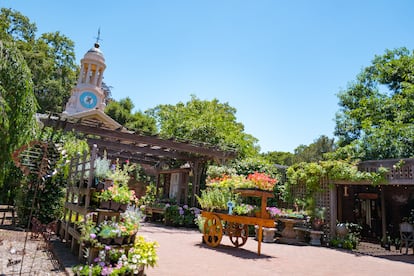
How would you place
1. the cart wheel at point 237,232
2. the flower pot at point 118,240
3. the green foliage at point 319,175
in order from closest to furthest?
the flower pot at point 118,240, the cart wheel at point 237,232, the green foliage at point 319,175

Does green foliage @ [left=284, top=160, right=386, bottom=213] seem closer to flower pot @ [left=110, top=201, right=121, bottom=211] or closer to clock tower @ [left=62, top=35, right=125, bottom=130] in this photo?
flower pot @ [left=110, top=201, right=121, bottom=211]

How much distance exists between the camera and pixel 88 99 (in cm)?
2280

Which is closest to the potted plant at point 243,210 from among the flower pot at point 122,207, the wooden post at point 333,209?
the flower pot at point 122,207

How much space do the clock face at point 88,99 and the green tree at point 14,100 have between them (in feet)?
66.8

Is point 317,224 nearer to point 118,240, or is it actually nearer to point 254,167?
point 254,167

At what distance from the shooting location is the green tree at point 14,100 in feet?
10.4

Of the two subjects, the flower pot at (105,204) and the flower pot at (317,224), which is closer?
the flower pot at (105,204)

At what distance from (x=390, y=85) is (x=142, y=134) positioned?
14.7 m

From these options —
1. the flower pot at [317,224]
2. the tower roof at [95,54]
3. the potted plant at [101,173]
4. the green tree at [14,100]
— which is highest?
the tower roof at [95,54]

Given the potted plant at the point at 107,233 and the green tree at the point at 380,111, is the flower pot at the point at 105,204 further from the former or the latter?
the green tree at the point at 380,111

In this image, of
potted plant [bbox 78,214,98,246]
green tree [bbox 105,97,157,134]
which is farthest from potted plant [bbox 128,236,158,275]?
green tree [bbox 105,97,157,134]

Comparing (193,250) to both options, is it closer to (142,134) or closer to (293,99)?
(142,134)

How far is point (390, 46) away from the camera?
1872cm

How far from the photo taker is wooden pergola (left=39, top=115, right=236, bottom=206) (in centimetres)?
1033
